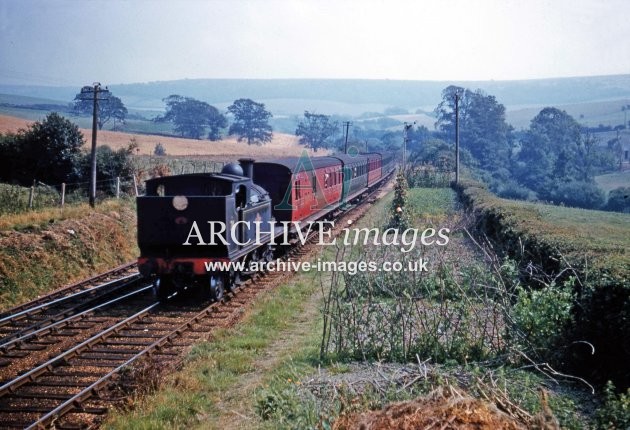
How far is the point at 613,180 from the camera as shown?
1839 inches

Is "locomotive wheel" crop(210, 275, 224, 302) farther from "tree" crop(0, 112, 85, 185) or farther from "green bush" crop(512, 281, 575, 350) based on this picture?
"tree" crop(0, 112, 85, 185)

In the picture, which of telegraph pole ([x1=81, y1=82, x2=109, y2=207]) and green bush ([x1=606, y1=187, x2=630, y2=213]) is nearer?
telegraph pole ([x1=81, y1=82, x2=109, y2=207])

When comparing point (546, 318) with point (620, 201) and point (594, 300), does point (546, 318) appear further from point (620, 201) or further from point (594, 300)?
point (620, 201)

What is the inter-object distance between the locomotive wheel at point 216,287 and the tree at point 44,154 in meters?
16.5

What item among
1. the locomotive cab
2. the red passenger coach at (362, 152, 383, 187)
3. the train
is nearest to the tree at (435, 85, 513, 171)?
the red passenger coach at (362, 152, 383, 187)

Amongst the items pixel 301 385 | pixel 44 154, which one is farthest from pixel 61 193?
pixel 301 385

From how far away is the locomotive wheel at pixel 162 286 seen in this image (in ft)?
40.7

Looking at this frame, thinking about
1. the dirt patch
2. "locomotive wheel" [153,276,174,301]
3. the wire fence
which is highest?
the wire fence

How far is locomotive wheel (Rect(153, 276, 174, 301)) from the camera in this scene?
12.4m

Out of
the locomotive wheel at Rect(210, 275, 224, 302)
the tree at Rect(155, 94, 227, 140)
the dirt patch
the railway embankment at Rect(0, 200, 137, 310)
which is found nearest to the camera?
the dirt patch

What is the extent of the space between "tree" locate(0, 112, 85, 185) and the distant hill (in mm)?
81588

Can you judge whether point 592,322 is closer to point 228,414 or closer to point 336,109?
point 228,414

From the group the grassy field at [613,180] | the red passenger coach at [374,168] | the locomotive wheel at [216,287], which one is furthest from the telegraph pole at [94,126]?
the grassy field at [613,180]

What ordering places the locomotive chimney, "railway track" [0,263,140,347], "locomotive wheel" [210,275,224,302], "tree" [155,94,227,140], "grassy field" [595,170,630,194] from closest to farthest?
1. "railway track" [0,263,140,347]
2. "locomotive wheel" [210,275,224,302]
3. the locomotive chimney
4. "grassy field" [595,170,630,194]
5. "tree" [155,94,227,140]
